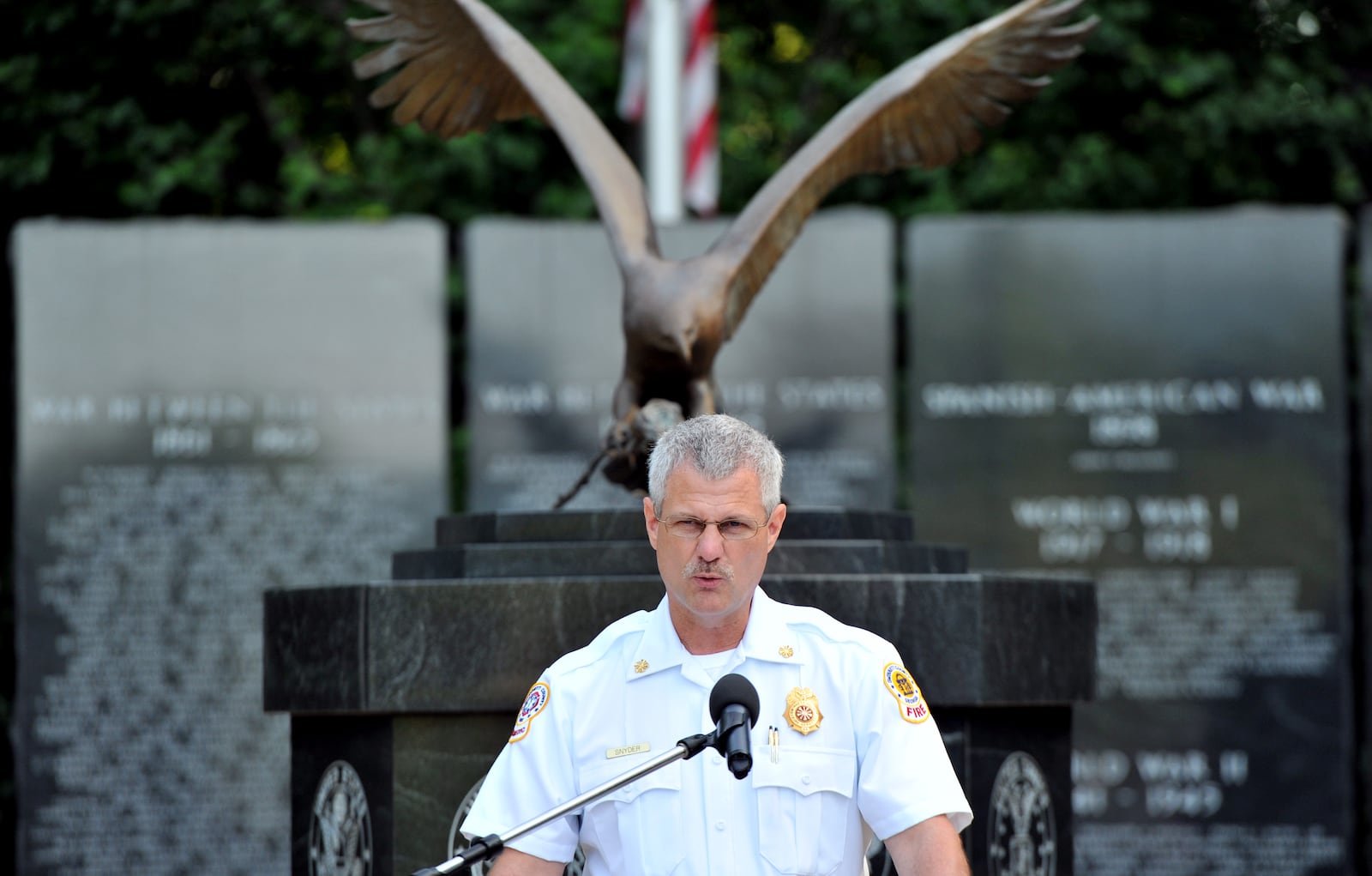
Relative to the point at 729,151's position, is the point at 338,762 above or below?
below

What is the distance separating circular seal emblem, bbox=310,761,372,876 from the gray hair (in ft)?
5.74

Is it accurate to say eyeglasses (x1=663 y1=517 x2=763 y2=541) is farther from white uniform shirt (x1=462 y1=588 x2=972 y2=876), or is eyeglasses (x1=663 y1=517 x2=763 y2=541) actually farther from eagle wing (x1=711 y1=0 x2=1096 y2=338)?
eagle wing (x1=711 y1=0 x2=1096 y2=338)

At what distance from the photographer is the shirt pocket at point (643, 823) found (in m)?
2.68

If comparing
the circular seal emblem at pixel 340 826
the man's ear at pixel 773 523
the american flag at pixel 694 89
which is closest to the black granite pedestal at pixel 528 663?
the circular seal emblem at pixel 340 826

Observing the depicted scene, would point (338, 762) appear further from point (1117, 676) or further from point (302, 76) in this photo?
point (302, 76)

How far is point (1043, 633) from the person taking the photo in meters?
4.17

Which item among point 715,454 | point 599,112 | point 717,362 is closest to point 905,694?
point 715,454

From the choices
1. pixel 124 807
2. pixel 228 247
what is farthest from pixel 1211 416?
pixel 124 807

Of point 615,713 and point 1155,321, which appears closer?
point 615,713

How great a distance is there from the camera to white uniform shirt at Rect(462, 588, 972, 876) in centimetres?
267

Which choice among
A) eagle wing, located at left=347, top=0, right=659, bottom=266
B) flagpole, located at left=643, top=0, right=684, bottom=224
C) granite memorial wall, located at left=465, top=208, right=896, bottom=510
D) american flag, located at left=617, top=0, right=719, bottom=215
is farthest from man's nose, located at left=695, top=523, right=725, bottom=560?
american flag, located at left=617, top=0, right=719, bottom=215

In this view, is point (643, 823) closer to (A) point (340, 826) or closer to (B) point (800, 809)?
(B) point (800, 809)

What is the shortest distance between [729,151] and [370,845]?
6333 mm

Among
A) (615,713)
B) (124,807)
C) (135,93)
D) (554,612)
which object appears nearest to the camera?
(615,713)
